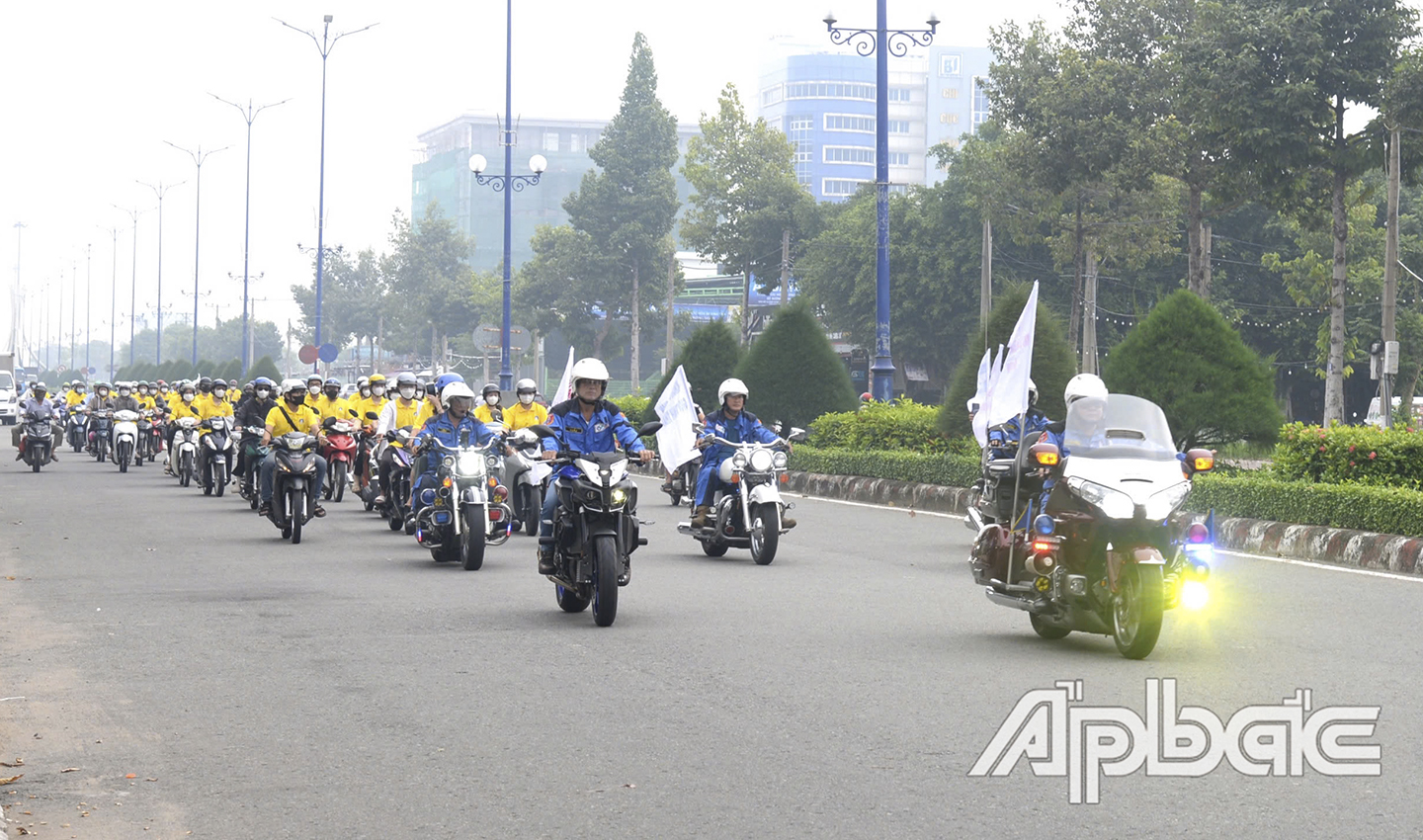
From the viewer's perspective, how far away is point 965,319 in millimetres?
67625

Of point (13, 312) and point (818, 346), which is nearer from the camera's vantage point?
point (818, 346)

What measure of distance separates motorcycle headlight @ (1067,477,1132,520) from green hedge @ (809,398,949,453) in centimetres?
1501

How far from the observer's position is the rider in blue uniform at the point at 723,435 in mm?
15875

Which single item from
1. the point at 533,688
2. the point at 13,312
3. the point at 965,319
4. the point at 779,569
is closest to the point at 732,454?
the point at 779,569

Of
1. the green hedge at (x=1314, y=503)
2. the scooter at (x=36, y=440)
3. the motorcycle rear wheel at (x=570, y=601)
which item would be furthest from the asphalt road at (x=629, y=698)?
the scooter at (x=36, y=440)

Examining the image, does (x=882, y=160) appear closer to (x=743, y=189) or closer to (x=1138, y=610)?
(x=1138, y=610)

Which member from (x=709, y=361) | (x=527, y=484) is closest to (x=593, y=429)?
(x=527, y=484)

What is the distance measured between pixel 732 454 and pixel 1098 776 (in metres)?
9.58

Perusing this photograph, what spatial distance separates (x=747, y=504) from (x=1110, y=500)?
21.4 feet

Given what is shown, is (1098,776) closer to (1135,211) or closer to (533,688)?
(533,688)

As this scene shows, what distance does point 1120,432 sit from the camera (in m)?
9.52

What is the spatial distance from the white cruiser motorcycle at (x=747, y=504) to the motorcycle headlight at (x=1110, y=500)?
6013 mm

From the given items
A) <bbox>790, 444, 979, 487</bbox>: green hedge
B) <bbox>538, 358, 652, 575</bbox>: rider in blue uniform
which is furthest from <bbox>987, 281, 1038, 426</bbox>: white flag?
<bbox>790, 444, 979, 487</bbox>: green hedge

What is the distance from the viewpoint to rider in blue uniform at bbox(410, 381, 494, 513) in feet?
50.8
